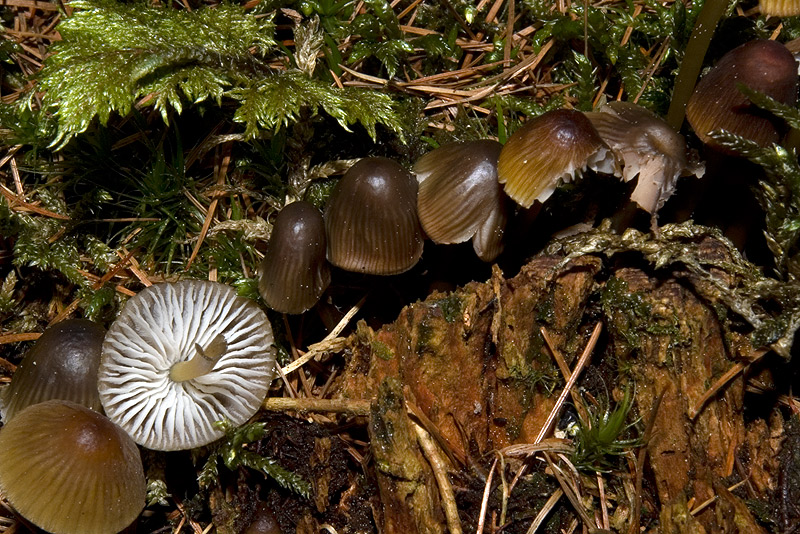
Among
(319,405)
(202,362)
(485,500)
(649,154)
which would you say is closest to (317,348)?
(319,405)

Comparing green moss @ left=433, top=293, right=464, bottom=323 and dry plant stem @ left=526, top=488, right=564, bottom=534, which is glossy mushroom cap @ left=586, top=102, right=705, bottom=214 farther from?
dry plant stem @ left=526, top=488, right=564, bottom=534

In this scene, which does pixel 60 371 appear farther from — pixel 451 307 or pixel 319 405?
pixel 451 307

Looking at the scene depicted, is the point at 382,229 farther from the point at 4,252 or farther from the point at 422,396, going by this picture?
the point at 4,252

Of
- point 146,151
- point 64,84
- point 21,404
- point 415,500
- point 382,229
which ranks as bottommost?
point 21,404

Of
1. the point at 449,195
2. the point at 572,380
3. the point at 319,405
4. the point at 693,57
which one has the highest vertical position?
the point at 693,57

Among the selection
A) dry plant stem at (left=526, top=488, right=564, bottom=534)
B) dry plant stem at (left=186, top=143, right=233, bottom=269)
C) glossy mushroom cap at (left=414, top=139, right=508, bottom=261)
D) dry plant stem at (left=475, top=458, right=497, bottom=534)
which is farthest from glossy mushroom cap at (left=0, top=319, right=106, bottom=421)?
dry plant stem at (left=526, top=488, right=564, bottom=534)

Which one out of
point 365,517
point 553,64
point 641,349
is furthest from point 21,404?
point 553,64

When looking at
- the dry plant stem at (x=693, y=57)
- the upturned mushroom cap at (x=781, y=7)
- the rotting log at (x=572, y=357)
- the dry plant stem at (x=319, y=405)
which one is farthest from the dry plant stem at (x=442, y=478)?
the upturned mushroom cap at (x=781, y=7)

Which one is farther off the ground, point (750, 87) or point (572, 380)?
point (750, 87)
